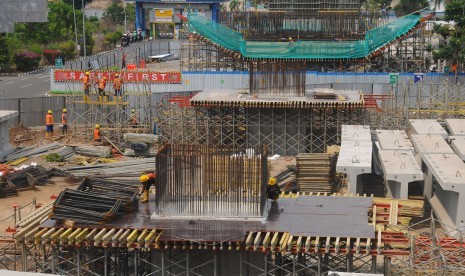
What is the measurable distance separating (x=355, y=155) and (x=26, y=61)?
191ft

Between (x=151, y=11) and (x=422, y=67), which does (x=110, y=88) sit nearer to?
(x=422, y=67)

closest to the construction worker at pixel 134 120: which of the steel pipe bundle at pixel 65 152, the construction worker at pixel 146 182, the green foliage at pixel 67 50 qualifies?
the steel pipe bundle at pixel 65 152

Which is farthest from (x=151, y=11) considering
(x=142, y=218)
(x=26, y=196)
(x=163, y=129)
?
(x=142, y=218)

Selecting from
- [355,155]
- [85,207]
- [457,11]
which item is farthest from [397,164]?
[457,11]

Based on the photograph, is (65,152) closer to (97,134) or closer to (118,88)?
(97,134)

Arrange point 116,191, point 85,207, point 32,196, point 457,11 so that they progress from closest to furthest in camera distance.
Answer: point 85,207 → point 116,191 → point 32,196 → point 457,11

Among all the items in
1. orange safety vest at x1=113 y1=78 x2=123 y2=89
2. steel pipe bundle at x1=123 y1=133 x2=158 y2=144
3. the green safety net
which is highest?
the green safety net

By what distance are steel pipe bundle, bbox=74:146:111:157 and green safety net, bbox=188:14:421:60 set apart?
61.7ft

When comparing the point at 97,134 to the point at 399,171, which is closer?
the point at 399,171

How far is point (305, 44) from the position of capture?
6091 cm

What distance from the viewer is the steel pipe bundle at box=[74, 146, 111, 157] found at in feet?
138

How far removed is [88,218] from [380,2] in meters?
112

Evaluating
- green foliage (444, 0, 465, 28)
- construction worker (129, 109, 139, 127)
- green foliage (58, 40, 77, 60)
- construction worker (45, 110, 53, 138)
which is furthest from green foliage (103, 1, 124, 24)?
construction worker (129, 109, 139, 127)

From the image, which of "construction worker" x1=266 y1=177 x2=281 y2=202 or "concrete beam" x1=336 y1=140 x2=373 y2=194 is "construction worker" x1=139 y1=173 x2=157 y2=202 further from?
"concrete beam" x1=336 y1=140 x2=373 y2=194
